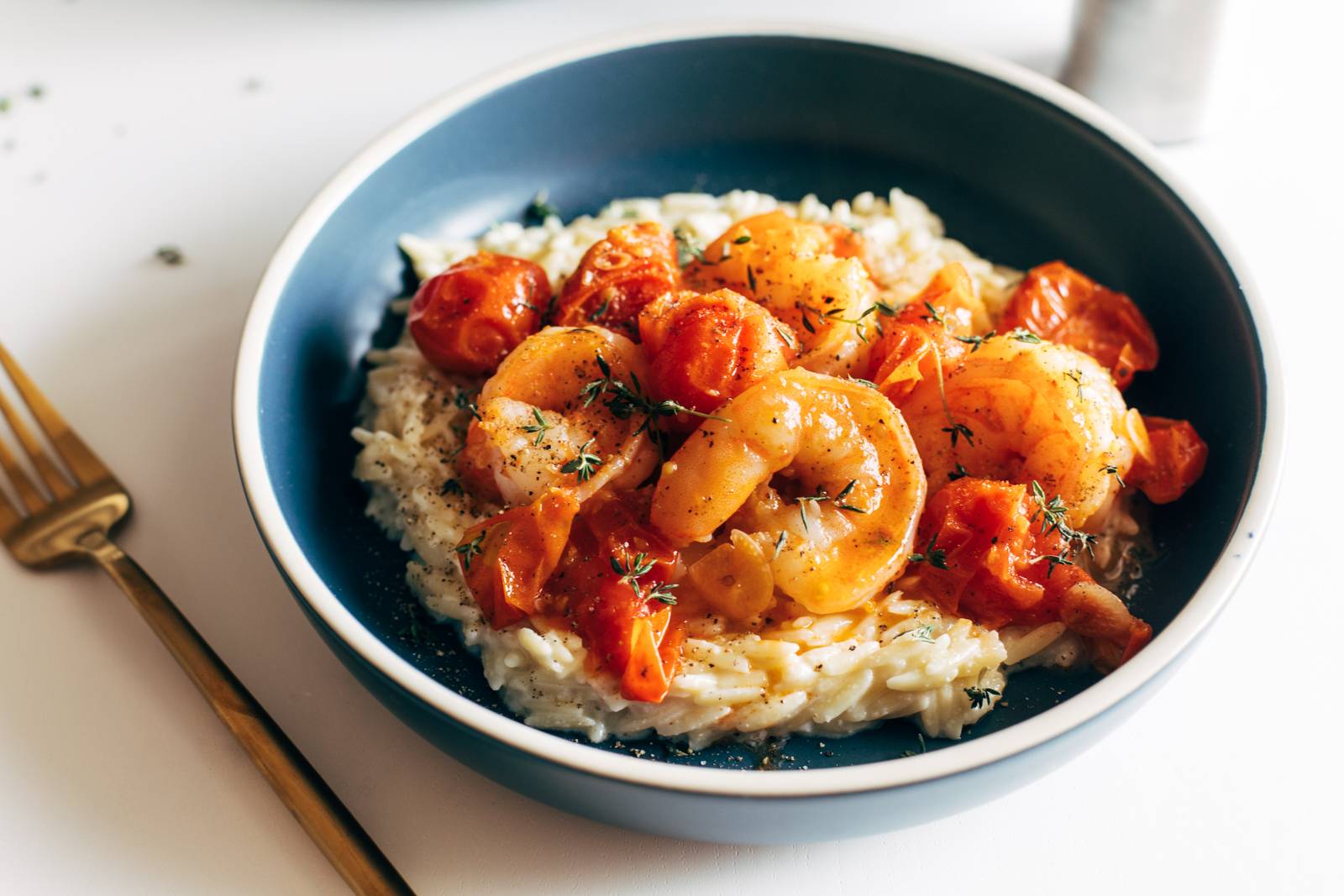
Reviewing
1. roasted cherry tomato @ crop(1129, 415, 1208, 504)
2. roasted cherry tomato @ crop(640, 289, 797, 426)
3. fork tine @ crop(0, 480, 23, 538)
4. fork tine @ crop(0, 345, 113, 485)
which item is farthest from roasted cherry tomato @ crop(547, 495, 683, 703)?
fork tine @ crop(0, 480, 23, 538)

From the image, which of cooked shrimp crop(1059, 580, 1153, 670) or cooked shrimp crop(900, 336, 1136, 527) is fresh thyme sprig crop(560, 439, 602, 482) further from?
cooked shrimp crop(1059, 580, 1153, 670)

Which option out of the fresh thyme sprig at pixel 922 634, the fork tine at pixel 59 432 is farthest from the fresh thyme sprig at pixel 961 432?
the fork tine at pixel 59 432

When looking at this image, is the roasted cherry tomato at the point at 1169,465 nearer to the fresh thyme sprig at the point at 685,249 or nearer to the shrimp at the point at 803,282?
the shrimp at the point at 803,282

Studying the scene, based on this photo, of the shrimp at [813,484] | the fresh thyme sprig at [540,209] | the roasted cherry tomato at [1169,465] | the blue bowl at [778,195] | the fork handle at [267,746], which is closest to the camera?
the blue bowl at [778,195]

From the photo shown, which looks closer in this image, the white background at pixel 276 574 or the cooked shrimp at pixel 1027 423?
the white background at pixel 276 574

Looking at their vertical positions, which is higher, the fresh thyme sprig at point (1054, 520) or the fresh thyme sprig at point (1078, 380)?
the fresh thyme sprig at point (1078, 380)

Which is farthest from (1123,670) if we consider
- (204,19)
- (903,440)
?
(204,19)

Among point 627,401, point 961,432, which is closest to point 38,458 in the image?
point 627,401
